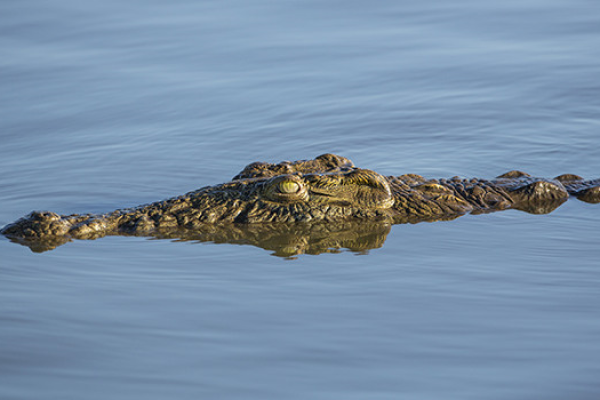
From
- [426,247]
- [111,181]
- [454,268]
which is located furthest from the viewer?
[111,181]

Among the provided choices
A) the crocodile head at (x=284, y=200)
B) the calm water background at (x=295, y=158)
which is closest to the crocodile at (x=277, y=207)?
the crocodile head at (x=284, y=200)

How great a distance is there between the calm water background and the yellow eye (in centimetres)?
68

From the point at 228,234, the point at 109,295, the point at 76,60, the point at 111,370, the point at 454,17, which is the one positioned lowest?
the point at 111,370

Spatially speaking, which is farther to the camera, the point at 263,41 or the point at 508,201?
the point at 263,41

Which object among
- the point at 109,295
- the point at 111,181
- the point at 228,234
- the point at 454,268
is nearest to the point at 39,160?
the point at 111,181

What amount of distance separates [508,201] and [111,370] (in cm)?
502

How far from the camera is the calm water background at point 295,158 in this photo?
6059 mm

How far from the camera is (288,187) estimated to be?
881 cm

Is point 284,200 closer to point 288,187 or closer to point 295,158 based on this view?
point 288,187

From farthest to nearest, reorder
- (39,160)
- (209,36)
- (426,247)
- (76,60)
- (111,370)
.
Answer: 1. (209,36)
2. (76,60)
3. (39,160)
4. (426,247)
5. (111,370)

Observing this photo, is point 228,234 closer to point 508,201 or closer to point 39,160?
point 508,201

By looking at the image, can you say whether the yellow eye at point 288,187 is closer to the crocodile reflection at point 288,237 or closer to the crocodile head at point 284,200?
the crocodile head at point 284,200

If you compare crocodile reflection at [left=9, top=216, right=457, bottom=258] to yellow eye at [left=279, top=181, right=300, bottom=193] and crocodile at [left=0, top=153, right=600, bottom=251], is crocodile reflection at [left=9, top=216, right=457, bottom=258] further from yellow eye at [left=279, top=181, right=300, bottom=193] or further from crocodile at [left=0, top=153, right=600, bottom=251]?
yellow eye at [left=279, top=181, right=300, bottom=193]

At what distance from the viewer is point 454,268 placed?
787 cm
